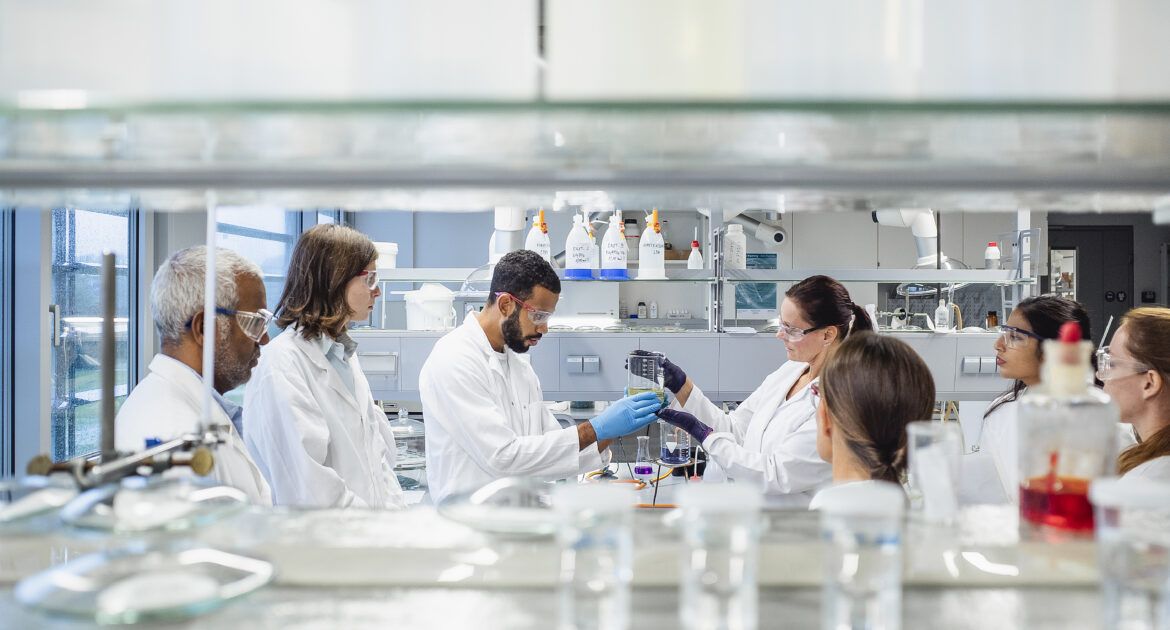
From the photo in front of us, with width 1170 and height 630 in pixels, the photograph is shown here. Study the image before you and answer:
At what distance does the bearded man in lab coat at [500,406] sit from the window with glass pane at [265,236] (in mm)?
2624

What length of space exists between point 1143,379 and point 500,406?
2031 millimetres

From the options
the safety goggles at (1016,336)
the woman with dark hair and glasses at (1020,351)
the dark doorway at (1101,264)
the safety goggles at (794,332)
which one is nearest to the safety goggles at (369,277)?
the safety goggles at (794,332)

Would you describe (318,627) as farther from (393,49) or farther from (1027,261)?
(1027,261)

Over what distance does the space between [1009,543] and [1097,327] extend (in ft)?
30.6

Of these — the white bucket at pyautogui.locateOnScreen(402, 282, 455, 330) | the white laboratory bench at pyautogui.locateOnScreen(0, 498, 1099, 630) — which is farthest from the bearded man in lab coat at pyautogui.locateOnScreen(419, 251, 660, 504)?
the white laboratory bench at pyautogui.locateOnScreen(0, 498, 1099, 630)

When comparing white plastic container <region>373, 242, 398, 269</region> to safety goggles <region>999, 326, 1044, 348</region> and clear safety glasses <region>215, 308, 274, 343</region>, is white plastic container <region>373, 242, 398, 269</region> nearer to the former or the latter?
clear safety glasses <region>215, 308, 274, 343</region>

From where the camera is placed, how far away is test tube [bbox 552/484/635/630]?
0.75m

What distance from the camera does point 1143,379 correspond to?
213 centimetres

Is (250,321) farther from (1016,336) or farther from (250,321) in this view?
(1016,336)

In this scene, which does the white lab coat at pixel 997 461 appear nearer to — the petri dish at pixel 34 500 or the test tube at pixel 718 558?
the test tube at pixel 718 558

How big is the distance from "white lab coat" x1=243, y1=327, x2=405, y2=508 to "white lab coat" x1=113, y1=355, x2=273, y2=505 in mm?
266

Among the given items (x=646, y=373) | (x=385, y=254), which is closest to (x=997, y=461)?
Result: (x=646, y=373)

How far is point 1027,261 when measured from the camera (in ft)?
11.6

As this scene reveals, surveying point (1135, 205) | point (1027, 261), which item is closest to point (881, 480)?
point (1135, 205)
